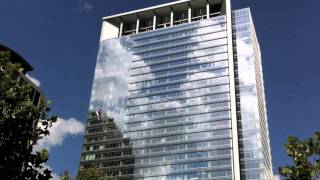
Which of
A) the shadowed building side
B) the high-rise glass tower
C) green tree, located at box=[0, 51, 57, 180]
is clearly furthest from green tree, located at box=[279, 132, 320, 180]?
the shadowed building side

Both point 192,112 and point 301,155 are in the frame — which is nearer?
point 301,155

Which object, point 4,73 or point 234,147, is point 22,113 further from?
point 234,147

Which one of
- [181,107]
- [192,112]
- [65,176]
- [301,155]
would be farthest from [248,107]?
[301,155]

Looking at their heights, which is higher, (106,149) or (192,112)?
(192,112)

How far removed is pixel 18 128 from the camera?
2625 centimetres

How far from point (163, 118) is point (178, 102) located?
8.86 meters

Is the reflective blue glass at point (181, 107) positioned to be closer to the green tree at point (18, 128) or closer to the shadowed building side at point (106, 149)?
the shadowed building side at point (106, 149)

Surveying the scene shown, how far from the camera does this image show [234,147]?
16200cm

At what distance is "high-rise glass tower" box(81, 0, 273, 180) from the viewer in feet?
540

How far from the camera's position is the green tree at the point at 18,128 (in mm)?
25078

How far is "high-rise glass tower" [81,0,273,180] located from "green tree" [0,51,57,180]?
135 meters

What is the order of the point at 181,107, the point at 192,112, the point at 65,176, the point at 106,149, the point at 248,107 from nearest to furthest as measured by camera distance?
the point at 65,176 → the point at 248,107 → the point at 192,112 → the point at 181,107 → the point at 106,149

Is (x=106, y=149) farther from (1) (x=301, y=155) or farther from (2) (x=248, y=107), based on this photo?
(1) (x=301, y=155)

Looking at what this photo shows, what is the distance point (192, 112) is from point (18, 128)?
154m
